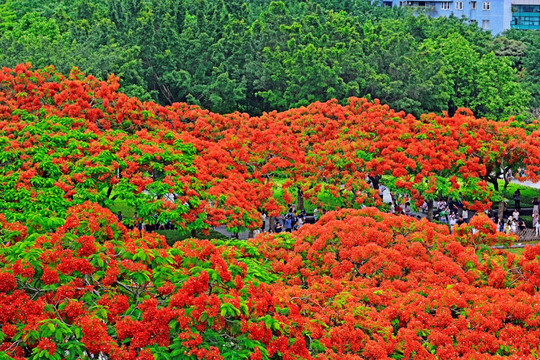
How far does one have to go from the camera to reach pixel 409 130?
32.3 meters

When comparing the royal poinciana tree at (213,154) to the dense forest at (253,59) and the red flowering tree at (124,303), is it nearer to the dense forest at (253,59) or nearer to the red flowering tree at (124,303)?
the red flowering tree at (124,303)

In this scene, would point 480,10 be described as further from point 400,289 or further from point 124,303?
point 124,303

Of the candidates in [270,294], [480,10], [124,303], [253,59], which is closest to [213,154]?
[270,294]

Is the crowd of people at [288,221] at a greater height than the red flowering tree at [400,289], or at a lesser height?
lesser

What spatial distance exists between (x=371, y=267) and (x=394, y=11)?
63.6m

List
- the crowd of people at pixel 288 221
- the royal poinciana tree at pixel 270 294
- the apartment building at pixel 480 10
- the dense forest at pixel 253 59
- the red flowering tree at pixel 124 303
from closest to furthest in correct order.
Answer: the red flowering tree at pixel 124 303 → the royal poinciana tree at pixel 270 294 → the crowd of people at pixel 288 221 → the dense forest at pixel 253 59 → the apartment building at pixel 480 10

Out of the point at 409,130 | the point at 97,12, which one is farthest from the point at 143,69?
the point at 409,130

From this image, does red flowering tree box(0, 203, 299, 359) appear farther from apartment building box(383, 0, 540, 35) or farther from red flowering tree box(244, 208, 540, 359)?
apartment building box(383, 0, 540, 35)

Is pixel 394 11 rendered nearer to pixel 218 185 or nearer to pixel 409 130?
pixel 409 130

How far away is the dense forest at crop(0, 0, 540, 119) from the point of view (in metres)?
44.3

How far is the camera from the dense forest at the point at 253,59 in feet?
145

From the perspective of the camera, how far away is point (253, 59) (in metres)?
48.2

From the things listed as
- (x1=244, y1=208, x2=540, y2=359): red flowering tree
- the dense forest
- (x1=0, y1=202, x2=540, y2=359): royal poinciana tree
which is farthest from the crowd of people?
the dense forest

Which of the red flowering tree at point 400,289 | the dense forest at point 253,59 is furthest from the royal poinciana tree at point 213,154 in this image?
the dense forest at point 253,59
